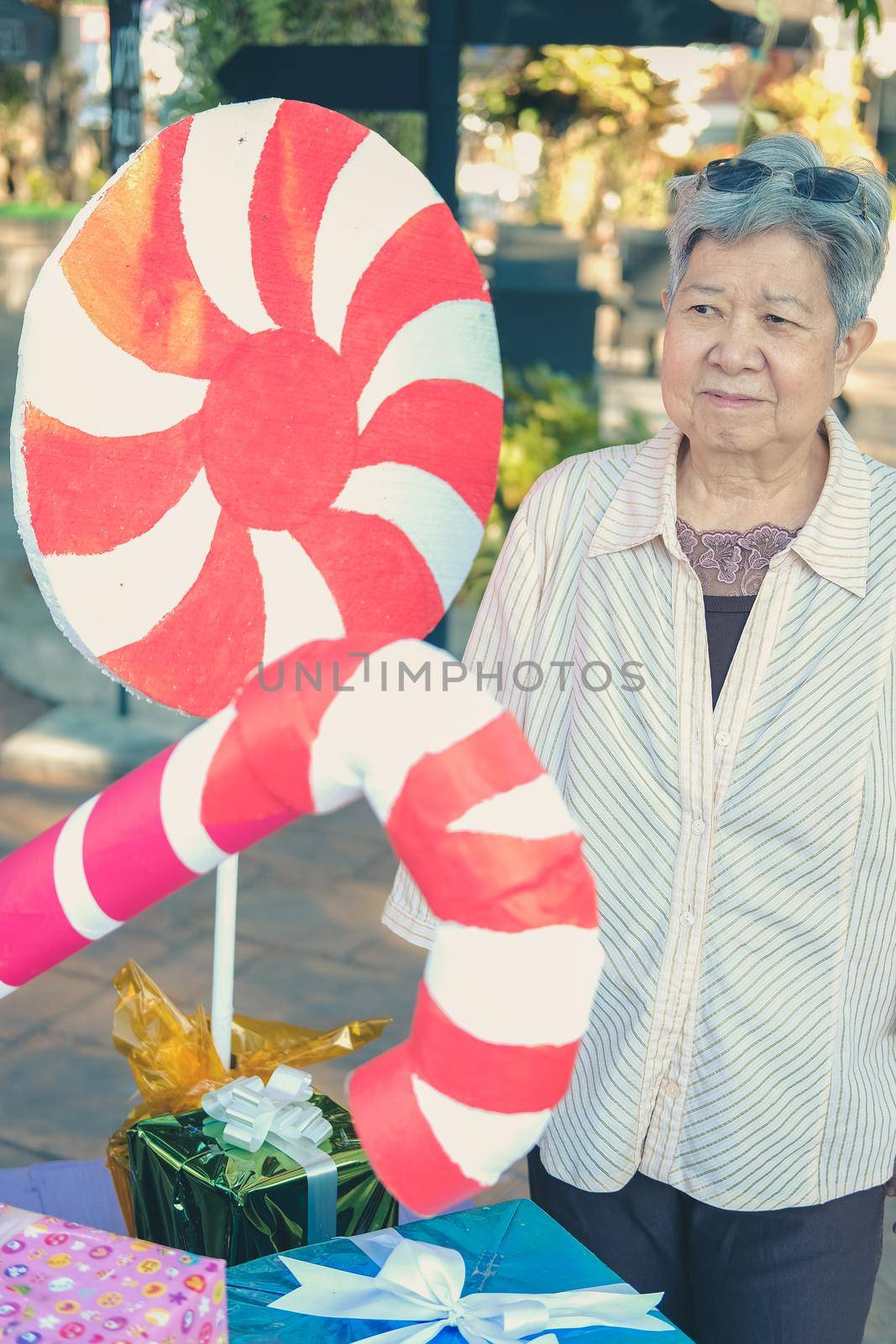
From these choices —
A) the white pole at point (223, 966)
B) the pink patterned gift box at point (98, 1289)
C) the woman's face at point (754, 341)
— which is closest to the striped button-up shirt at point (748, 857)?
the woman's face at point (754, 341)

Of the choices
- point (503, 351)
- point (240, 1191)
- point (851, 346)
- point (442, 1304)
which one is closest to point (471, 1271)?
point (442, 1304)

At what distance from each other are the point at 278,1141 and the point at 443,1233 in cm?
25

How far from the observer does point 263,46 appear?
3973 mm

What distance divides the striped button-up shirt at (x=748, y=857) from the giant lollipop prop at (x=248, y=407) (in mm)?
226

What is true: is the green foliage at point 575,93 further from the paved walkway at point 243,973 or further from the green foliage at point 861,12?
the paved walkway at point 243,973

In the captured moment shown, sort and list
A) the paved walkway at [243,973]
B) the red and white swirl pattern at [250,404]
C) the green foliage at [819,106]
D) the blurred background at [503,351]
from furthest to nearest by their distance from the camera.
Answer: the green foliage at [819,106], the blurred background at [503,351], the paved walkway at [243,973], the red and white swirl pattern at [250,404]

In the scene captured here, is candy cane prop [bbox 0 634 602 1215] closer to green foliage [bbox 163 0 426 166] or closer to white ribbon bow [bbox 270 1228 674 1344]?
white ribbon bow [bbox 270 1228 674 1344]

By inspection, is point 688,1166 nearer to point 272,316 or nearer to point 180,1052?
point 180,1052

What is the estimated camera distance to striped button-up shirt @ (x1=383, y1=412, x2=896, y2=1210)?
1480mm

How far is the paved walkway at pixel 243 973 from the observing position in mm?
2961

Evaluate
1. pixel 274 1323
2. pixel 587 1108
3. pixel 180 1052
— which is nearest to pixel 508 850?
pixel 274 1323

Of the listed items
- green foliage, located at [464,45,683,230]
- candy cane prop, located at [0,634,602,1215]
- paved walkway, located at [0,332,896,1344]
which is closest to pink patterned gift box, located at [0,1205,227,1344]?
candy cane prop, located at [0,634,602,1215]

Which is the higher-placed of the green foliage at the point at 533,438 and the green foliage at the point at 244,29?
the green foliage at the point at 244,29

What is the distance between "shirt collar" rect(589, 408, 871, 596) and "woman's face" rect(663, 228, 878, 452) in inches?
3.3
